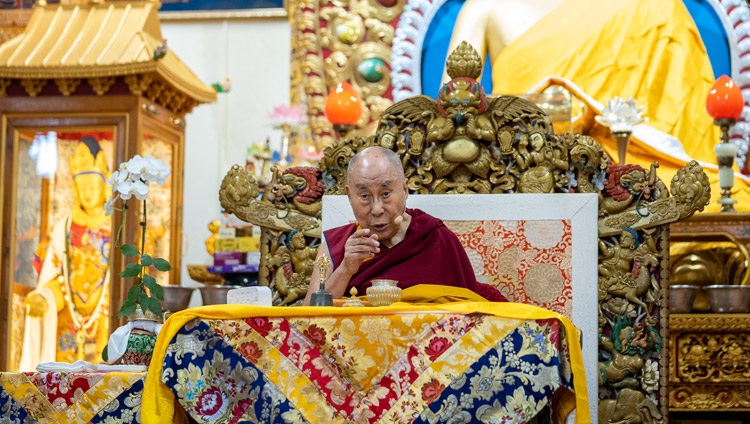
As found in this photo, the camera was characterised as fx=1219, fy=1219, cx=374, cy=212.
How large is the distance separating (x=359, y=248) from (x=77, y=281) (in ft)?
9.08

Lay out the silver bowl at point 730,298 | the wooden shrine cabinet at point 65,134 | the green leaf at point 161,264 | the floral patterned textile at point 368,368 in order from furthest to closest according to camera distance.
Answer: the wooden shrine cabinet at point 65,134
the silver bowl at point 730,298
the green leaf at point 161,264
the floral patterned textile at point 368,368

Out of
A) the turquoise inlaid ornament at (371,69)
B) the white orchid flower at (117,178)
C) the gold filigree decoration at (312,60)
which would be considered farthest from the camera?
the turquoise inlaid ornament at (371,69)

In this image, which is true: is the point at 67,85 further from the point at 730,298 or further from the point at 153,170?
the point at 730,298

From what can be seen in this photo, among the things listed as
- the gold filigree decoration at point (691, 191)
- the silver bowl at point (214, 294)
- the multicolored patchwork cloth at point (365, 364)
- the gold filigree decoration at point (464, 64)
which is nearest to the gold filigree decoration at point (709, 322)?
the gold filigree decoration at point (691, 191)

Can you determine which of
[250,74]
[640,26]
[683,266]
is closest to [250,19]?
[250,74]

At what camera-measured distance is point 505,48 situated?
631cm

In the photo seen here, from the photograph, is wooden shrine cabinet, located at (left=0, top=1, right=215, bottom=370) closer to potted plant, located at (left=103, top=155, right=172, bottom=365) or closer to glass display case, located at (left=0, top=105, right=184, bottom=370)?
glass display case, located at (left=0, top=105, right=184, bottom=370)

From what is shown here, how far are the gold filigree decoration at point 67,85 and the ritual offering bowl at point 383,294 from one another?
323 centimetres

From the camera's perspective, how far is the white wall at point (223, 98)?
7.44 meters

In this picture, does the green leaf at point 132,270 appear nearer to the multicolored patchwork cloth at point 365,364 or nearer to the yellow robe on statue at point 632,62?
the multicolored patchwork cloth at point 365,364

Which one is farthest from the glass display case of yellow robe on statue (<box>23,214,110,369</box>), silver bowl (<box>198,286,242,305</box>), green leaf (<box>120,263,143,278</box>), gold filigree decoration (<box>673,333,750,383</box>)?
gold filigree decoration (<box>673,333,750,383</box>)

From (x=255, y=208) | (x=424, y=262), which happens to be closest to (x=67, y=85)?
(x=255, y=208)

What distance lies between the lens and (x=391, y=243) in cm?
314

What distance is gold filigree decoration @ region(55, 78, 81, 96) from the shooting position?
5.54m
